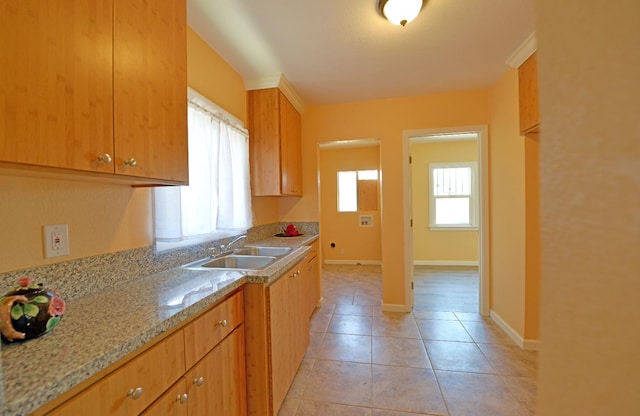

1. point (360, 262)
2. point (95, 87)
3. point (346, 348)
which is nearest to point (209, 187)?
point (95, 87)

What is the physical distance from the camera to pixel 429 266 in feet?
15.0

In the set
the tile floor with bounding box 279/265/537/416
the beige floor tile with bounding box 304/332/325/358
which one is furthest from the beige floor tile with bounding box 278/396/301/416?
the beige floor tile with bounding box 304/332/325/358

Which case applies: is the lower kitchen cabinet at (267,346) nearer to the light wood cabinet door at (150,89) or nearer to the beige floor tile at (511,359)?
the light wood cabinet door at (150,89)

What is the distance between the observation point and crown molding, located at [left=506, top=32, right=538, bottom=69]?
71.4 inches

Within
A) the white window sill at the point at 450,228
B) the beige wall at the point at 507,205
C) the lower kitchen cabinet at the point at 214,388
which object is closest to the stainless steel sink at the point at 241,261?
the lower kitchen cabinet at the point at 214,388

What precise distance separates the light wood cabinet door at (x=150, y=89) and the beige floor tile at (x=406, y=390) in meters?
1.78

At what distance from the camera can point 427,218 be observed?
4676mm

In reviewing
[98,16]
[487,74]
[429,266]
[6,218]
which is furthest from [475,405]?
[429,266]

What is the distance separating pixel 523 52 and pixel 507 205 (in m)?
1.30

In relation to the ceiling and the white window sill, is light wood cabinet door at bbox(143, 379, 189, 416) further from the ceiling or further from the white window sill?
the white window sill

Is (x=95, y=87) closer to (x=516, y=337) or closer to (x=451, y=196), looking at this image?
(x=516, y=337)

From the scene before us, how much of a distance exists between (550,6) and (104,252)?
1578 mm

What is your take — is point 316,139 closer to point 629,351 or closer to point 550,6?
point 550,6

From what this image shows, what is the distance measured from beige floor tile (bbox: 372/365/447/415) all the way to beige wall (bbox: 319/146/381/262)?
3.12 m
